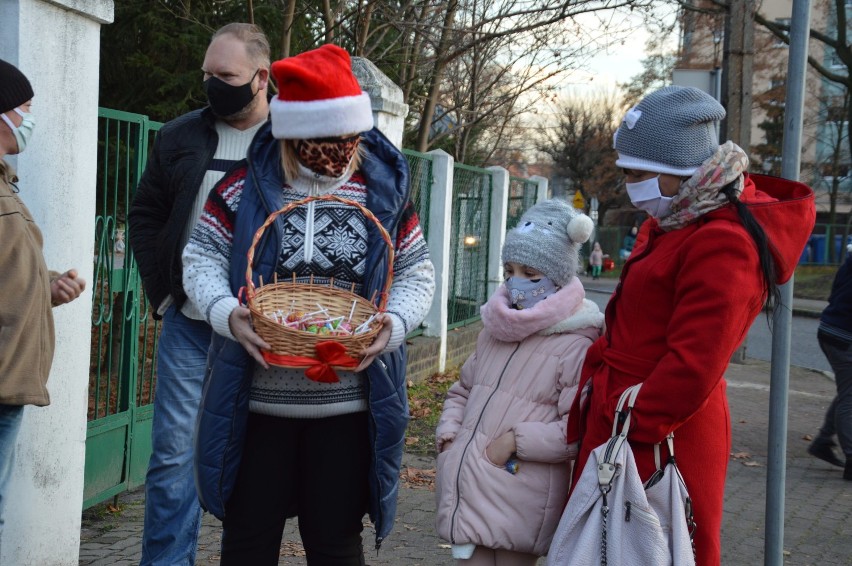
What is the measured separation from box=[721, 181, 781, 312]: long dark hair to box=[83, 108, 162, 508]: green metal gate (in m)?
3.45

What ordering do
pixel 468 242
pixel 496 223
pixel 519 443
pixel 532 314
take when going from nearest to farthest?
pixel 519 443
pixel 532 314
pixel 468 242
pixel 496 223

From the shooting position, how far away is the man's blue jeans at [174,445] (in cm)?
406

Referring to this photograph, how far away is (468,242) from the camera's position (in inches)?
482

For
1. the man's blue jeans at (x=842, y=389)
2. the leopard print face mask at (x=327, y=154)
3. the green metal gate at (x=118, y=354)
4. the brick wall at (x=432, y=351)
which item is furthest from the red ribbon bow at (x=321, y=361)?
the brick wall at (x=432, y=351)

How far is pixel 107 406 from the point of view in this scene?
5625mm

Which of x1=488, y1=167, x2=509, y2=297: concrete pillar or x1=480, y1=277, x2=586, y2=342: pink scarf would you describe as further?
x1=488, y1=167, x2=509, y2=297: concrete pillar

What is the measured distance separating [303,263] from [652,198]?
107 centimetres

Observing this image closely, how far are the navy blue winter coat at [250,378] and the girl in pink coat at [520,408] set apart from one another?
319 millimetres

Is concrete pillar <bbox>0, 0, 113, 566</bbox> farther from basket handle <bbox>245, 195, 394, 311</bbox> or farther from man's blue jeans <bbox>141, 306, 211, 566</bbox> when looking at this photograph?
basket handle <bbox>245, 195, 394, 311</bbox>

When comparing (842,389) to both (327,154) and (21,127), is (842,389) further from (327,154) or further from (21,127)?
(21,127)

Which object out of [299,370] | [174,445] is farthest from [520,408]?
[174,445]

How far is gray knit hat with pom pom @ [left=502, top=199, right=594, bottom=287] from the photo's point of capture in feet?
11.5

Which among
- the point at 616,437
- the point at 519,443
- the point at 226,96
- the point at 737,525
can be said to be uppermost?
the point at 226,96

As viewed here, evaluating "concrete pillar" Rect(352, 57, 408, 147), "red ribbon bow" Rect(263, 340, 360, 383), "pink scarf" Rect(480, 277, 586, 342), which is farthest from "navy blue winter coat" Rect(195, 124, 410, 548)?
"concrete pillar" Rect(352, 57, 408, 147)
